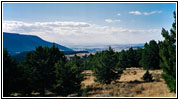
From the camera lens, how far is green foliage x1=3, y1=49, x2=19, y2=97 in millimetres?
19062

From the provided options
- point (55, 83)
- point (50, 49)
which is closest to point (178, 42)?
point (55, 83)

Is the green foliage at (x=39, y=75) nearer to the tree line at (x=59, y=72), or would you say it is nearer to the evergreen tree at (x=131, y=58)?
the tree line at (x=59, y=72)

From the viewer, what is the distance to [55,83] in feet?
81.0

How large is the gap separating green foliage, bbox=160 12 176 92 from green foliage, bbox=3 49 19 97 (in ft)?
50.3

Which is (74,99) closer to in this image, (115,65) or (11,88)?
(11,88)

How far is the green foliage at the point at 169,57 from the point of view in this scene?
1479 centimetres

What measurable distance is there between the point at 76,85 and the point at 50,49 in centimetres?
1642

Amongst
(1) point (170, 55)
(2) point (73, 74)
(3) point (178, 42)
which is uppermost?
(3) point (178, 42)

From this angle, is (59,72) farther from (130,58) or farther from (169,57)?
(130,58)

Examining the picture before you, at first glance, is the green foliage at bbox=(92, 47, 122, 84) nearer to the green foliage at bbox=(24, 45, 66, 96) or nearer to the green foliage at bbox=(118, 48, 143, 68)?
the green foliage at bbox=(24, 45, 66, 96)

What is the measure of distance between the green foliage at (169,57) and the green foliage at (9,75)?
15317mm

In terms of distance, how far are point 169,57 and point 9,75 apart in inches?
634

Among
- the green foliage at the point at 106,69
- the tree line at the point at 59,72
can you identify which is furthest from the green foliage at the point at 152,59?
the green foliage at the point at 106,69

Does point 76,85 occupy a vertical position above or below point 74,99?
below
